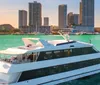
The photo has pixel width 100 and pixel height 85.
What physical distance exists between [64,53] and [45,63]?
190 centimetres

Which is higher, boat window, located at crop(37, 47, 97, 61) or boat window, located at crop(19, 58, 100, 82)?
boat window, located at crop(37, 47, 97, 61)

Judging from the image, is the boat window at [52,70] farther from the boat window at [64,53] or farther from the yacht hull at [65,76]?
the boat window at [64,53]

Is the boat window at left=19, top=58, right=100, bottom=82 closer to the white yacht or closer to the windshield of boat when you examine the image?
the white yacht

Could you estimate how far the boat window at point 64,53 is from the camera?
635 inches

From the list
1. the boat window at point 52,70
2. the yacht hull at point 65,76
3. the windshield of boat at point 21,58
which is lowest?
the yacht hull at point 65,76

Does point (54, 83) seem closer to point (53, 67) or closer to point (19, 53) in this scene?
point (53, 67)

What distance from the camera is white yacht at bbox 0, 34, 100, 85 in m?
14.8

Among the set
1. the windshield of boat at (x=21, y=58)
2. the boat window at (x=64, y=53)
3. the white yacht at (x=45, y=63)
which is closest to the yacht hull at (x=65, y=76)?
the white yacht at (x=45, y=63)

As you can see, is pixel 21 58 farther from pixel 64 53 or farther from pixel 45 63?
pixel 64 53

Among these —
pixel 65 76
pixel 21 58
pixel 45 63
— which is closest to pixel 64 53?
pixel 65 76

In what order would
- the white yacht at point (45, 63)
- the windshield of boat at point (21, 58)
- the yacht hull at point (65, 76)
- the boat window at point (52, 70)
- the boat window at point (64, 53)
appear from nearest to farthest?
the white yacht at point (45, 63) < the boat window at point (52, 70) < the windshield of boat at point (21, 58) < the yacht hull at point (65, 76) < the boat window at point (64, 53)

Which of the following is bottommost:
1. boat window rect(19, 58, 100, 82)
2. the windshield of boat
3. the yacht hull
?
the yacht hull

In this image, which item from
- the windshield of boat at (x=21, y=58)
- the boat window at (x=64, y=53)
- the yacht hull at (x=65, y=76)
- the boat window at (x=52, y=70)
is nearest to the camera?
the boat window at (x=52, y=70)

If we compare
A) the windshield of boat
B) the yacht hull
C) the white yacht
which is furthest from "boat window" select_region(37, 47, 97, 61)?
the yacht hull
